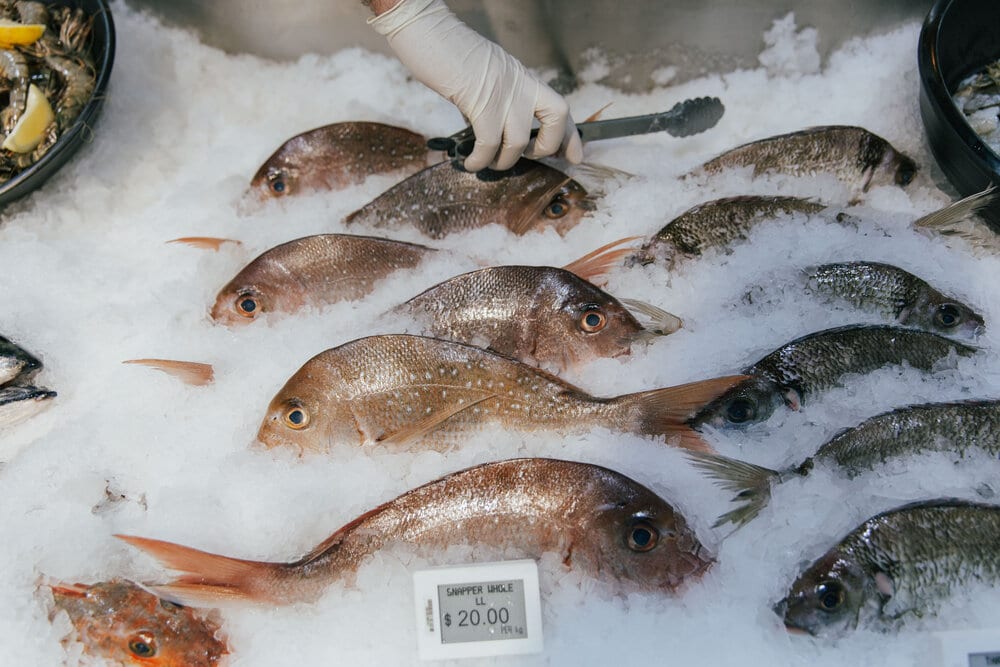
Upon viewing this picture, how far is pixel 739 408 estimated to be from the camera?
5.44ft

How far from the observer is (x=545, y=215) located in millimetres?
2207

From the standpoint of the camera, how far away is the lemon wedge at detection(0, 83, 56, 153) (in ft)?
7.48

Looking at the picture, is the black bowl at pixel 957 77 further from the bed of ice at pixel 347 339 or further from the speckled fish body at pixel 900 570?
the speckled fish body at pixel 900 570

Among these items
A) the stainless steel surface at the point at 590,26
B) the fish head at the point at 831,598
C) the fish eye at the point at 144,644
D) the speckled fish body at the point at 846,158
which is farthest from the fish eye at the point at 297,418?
the stainless steel surface at the point at 590,26

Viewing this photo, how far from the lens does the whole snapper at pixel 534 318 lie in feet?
5.99

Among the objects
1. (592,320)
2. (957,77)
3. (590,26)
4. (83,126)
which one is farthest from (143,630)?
(957,77)

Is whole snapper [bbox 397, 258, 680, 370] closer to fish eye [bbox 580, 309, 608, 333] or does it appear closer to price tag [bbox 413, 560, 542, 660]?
fish eye [bbox 580, 309, 608, 333]

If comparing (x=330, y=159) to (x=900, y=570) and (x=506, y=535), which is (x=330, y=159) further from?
(x=900, y=570)

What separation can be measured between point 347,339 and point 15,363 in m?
0.91

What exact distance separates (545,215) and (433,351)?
27.4 inches

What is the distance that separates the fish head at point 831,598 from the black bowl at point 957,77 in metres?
1.17

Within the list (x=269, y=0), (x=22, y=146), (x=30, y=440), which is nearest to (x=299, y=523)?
(x=30, y=440)

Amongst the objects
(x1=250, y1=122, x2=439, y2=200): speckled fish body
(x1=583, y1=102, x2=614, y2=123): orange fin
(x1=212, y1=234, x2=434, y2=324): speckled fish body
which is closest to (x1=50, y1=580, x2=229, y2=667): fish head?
(x1=212, y1=234, x2=434, y2=324): speckled fish body

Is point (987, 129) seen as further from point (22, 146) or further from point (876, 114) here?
point (22, 146)
